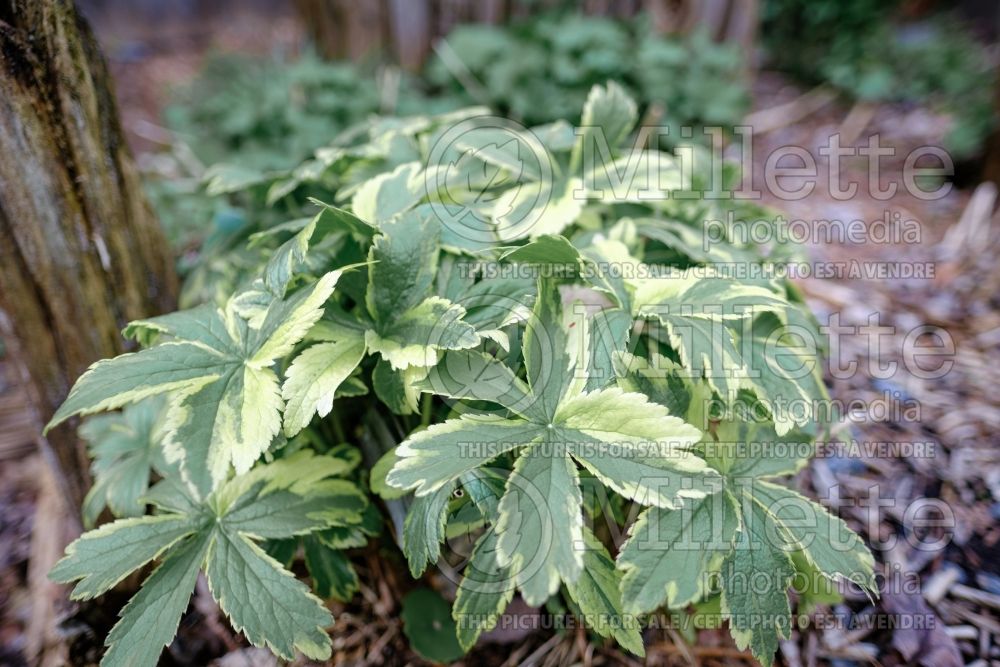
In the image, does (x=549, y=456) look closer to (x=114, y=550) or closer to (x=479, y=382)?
(x=479, y=382)

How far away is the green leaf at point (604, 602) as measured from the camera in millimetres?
981

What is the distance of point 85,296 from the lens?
1342 millimetres

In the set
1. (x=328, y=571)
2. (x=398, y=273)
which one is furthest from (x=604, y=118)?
(x=328, y=571)

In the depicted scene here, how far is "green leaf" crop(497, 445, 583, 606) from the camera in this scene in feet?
2.69

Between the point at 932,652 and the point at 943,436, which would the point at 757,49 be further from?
the point at 932,652

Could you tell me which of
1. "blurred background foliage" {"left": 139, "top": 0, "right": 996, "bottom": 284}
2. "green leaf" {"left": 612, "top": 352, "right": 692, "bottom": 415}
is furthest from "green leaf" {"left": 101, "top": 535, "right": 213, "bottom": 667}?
"blurred background foliage" {"left": 139, "top": 0, "right": 996, "bottom": 284}

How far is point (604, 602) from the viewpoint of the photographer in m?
1.00

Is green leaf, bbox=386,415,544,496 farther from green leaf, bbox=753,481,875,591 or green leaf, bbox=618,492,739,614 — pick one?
green leaf, bbox=753,481,875,591

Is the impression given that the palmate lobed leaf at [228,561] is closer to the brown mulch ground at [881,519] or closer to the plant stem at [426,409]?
the plant stem at [426,409]

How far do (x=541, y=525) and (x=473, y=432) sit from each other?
15cm

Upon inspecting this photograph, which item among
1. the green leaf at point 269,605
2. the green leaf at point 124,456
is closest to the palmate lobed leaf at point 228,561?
the green leaf at point 269,605

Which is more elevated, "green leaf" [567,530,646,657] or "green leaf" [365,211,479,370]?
"green leaf" [365,211,479,370]

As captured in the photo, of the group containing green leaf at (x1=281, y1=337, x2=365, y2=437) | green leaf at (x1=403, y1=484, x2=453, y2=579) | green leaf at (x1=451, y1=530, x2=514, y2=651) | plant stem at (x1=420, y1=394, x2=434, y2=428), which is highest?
green leaf at (x1=281, y1=337, x2=365, y2=437)

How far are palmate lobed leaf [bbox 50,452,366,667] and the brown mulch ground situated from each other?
28cm
